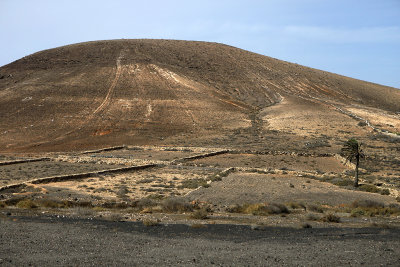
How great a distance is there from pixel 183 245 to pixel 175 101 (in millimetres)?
63145

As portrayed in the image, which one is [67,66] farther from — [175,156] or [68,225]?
[68,225]

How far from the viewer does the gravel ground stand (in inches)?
455

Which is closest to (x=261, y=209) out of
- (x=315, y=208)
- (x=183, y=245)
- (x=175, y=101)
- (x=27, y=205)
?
(x=315, y=208)

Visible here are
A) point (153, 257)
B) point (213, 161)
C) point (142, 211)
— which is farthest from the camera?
point (213, 161)

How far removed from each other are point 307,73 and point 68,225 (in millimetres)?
101908

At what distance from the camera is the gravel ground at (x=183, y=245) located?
11.6 metres

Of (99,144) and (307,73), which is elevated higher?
(307,73)

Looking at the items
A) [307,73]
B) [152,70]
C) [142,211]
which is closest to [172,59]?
[152,70]

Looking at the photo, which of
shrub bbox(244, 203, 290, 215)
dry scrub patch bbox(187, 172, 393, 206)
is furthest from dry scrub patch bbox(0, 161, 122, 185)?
shrub bbox(244, 203, 290, 215)

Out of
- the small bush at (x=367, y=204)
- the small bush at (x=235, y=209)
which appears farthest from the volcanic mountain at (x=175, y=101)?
the small bush at (x=235, y=209)

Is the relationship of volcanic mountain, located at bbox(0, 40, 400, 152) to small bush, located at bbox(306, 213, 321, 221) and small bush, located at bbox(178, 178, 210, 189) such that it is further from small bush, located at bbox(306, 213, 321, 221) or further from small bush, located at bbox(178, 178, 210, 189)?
small bush, located at bbox(306, 213, 321, 221)

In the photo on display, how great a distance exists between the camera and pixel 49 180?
27.9 meters

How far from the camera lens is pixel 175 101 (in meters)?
75.8

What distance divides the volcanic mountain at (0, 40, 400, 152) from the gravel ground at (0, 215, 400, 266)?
113ft
